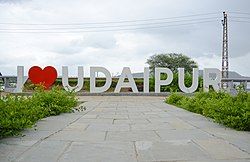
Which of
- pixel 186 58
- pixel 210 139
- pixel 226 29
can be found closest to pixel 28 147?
pixel 210 139

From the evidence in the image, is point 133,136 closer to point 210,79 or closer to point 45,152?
point 45,152

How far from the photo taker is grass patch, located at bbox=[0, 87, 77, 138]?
17.9 ft

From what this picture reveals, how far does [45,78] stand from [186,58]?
36.6 m

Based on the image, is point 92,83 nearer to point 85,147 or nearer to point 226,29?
point 85,147

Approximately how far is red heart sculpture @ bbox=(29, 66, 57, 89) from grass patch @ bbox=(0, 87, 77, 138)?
13576 millimetres

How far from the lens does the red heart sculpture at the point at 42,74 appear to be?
2355 cm

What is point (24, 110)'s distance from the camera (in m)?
6.47

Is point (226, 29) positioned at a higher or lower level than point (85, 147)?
higher

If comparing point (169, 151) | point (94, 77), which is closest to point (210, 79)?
point (94, 77)

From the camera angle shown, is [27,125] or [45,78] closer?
[27,125]

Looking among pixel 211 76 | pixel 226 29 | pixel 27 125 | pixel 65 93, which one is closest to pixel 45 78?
pixel 211 76

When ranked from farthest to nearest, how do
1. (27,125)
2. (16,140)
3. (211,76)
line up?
(211,76) < (27,125) < (16,140)

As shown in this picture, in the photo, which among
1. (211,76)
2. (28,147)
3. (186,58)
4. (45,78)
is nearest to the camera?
(28,147)

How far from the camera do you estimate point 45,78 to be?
77.6ft
